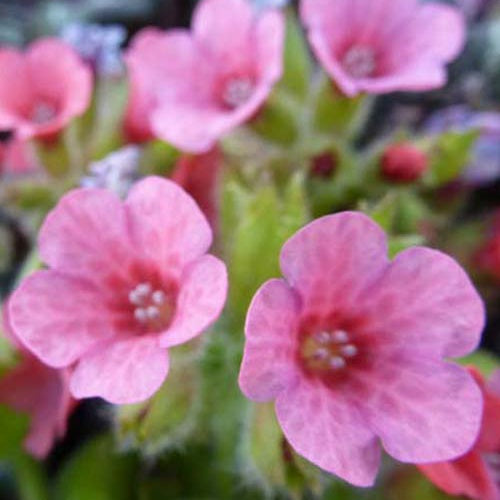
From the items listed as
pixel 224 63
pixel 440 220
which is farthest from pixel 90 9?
pixel 440 220

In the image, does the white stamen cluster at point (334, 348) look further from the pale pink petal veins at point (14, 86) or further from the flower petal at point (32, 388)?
the pale pink petal veins at point (14, 86)

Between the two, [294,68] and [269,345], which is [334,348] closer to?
[269,345]

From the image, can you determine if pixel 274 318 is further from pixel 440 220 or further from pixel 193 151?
pixel 440 220

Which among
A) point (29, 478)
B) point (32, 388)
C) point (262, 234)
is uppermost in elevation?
point (262, 234)

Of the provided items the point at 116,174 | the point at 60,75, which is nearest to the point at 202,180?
the point at 116,174

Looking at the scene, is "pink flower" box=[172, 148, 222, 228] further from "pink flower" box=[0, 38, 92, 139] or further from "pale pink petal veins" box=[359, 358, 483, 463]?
"pale pink petal veins" box=[359, 358, 483, 463]
